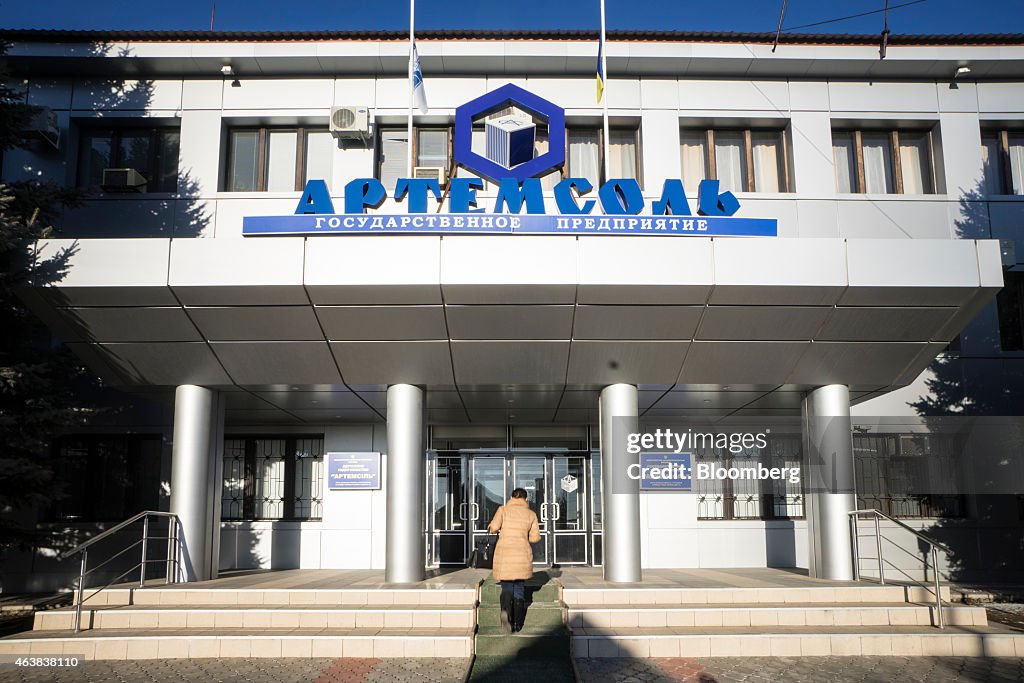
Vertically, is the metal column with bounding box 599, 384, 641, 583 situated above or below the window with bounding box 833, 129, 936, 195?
below

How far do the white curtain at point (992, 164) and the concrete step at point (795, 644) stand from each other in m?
9.33

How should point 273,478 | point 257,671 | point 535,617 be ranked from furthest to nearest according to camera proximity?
1. point 273,478
2. point 535,617
3. point 257,671

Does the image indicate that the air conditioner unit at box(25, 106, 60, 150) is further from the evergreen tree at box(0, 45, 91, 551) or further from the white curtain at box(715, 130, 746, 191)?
the white curtain at box(715, 130, 746, 191)

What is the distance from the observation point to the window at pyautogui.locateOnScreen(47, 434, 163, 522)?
15.3 metres

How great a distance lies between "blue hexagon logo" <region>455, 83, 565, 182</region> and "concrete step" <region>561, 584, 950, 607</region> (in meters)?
7.52

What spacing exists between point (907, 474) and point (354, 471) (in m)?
10.3

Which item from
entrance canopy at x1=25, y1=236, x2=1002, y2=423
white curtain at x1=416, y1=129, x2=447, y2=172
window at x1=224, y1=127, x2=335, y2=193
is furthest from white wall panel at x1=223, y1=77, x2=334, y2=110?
entrance canopy at x1=25, y1=236, x2=1002, y2=423

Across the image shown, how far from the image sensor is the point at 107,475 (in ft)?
50.8

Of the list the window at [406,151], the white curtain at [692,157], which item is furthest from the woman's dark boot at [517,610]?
the white curtain at [692,157]

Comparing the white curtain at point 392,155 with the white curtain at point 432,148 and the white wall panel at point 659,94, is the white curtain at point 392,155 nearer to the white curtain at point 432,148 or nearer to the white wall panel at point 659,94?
the white curtain at point 432,148

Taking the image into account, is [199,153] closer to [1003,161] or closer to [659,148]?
[659,148]

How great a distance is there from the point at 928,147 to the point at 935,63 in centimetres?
153

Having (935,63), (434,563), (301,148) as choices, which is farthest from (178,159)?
(935,63)

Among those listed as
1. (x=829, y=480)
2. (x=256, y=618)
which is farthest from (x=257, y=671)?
(x=829, y=480)
